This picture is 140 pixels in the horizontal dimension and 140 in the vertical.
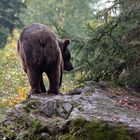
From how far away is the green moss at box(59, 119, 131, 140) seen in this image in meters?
6.79

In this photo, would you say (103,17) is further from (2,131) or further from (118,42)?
(2,131)

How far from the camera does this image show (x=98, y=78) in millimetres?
11805

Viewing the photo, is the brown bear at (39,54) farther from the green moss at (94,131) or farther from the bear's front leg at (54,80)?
the green moss at (94,131)

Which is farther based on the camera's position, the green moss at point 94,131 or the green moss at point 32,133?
the green moss at point 32,133

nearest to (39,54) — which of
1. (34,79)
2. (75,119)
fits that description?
(34,79)

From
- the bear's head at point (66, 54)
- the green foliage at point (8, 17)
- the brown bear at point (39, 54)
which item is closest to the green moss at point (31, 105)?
the brown bear at point (39, 54)

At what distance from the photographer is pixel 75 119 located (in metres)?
7.05

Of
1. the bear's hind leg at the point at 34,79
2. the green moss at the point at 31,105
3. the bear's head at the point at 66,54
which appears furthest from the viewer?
the bear's head at the point at 66,54

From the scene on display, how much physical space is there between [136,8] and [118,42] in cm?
89

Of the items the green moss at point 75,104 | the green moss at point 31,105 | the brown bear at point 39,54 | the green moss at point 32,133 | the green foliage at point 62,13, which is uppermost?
the brown bear at point 39,54

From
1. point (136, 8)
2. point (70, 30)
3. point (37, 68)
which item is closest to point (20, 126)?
point (37, 68)

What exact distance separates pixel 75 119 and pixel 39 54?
8.76 ft

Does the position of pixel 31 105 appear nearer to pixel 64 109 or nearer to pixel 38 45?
pixel 64 109

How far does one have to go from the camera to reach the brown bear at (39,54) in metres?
9.45
